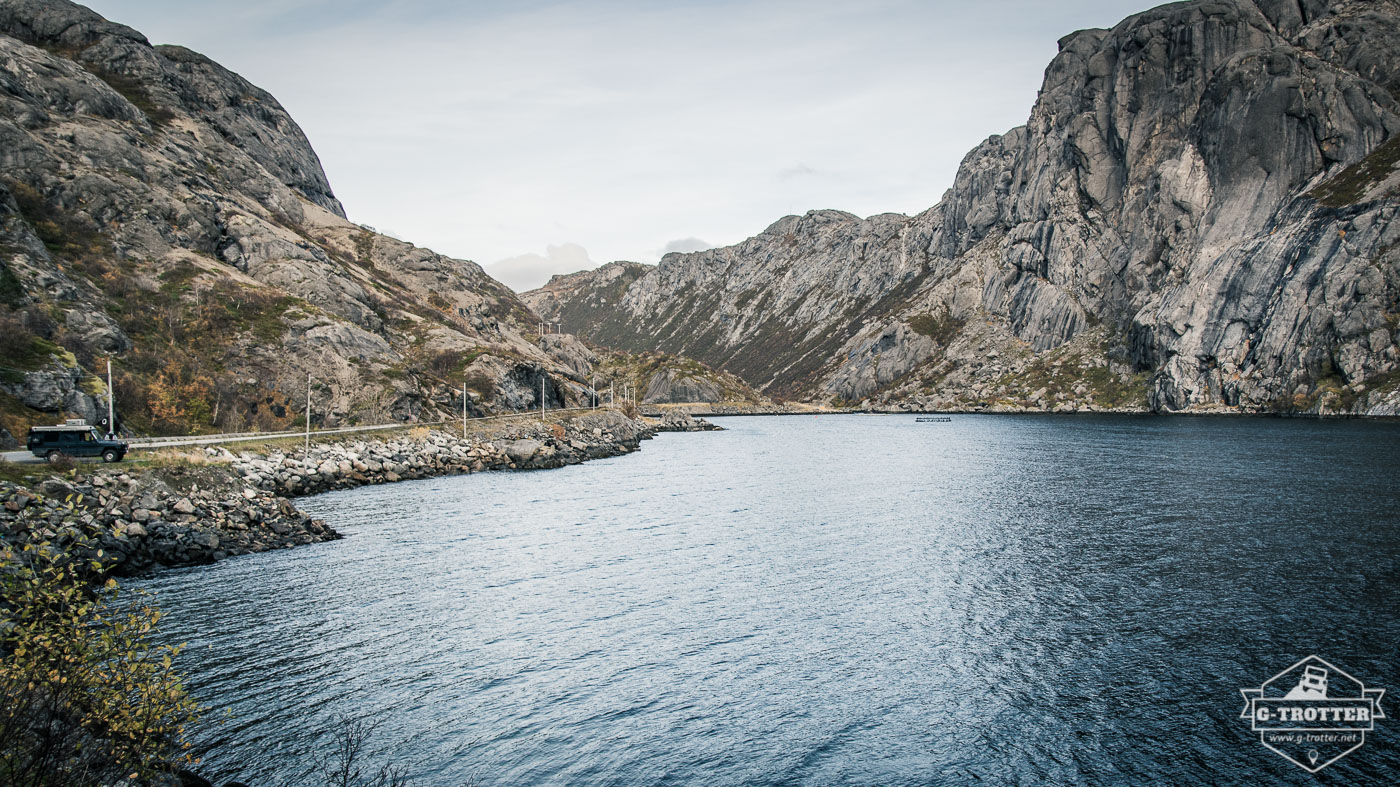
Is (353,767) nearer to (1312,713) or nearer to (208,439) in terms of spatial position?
(1312,713)

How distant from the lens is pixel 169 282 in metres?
104

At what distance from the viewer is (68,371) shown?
62.8 m

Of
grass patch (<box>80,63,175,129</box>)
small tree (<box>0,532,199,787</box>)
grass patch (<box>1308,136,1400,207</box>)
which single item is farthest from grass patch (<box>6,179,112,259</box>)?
grass patch (<box>1308,136,1400,207</box>)

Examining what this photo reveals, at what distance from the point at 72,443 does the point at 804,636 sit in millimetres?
51625

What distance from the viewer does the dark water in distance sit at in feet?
71.6

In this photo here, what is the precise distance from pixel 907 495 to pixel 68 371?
263 feet

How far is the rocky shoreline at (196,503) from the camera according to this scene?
3612cm

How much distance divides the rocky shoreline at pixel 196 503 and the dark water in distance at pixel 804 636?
9.30 feet

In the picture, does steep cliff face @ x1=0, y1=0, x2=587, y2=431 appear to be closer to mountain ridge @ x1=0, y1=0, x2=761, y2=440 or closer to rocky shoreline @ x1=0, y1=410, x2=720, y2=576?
mountain ridge @ x1=0, y1=0, x2=761, y2=440

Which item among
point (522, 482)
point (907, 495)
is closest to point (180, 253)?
point (522, 482)

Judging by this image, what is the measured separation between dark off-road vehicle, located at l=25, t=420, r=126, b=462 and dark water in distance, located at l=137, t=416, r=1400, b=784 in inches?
647

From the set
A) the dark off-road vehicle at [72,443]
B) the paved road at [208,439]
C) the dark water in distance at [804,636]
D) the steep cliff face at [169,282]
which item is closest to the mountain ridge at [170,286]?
the steep cliff face at [169,282]

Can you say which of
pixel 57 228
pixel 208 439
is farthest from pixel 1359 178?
pixel 57 228

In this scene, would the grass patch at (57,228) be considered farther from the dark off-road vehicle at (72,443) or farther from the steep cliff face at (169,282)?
the dark off-road vehicle at (72,443)
